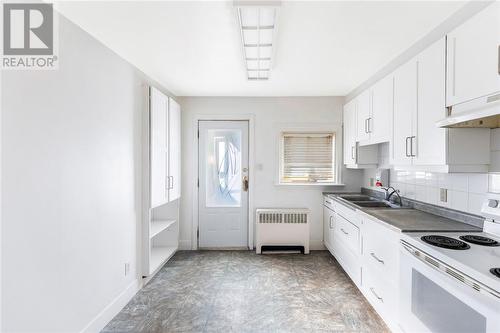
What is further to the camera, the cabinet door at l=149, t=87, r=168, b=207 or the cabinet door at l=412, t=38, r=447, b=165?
the cabinet door at l=149, t=87, r=168, b=207

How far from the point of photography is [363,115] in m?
3.15

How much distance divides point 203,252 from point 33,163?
2.90 meters

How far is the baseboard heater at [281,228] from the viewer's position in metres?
3.83

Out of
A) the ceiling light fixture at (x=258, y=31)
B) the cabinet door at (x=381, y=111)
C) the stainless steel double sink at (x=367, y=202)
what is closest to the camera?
the ceiling light fixture at (x=258, y=31)

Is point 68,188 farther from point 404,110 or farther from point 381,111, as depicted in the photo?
point 381,111

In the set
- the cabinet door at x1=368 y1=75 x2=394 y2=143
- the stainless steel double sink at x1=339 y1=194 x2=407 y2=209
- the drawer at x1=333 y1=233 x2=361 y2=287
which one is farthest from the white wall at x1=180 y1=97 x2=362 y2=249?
the cabinet door at x1=368 y1=75 x2=394 y2=143

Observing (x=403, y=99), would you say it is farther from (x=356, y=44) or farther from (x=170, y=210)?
(x=170, y=210)

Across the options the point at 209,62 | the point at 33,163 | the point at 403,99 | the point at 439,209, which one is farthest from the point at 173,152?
the point at 439,209

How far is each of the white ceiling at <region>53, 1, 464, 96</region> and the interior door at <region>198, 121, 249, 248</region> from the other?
110 cm

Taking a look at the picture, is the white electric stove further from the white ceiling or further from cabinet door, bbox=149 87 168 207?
cabinet door, bbox=149 87 168 207

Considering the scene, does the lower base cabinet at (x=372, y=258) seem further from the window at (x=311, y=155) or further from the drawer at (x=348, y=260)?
the window at (x=311, y=155)

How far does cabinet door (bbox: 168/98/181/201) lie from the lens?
11.4ft

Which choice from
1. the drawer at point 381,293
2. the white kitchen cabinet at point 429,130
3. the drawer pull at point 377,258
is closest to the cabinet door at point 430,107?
the white kitchen cabinet at point 429,130

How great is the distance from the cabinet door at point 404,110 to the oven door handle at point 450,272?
2.91ft
